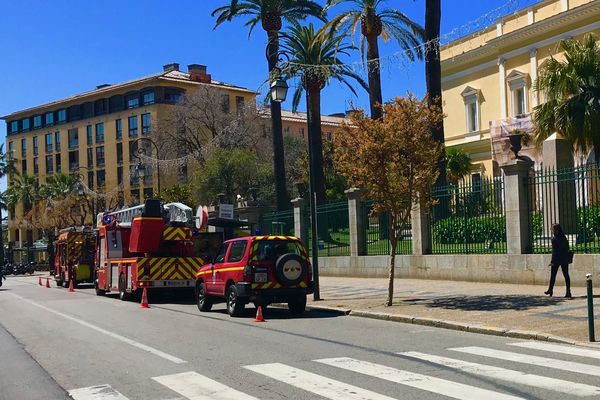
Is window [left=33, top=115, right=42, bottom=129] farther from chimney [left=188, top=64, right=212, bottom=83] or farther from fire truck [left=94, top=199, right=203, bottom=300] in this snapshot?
fire truck [left=94, top=199, right=203, bottom=300]

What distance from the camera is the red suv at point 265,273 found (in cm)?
1552

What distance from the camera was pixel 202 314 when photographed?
1733 cm

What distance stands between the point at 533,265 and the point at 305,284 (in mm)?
6513

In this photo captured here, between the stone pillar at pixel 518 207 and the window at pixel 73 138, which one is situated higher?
the window at pixel 73 138

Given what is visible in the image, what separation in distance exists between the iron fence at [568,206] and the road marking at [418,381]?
10034mm

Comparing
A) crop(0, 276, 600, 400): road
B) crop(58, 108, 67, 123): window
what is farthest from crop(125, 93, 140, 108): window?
crop(0, 276, 600, 400): road

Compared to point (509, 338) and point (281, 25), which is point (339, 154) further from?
point (281, 25)

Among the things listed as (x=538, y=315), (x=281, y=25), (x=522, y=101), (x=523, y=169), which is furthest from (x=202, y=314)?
(x=522, y=101)

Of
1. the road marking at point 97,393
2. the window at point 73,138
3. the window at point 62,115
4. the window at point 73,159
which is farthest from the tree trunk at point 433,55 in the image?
the window at point 62,115

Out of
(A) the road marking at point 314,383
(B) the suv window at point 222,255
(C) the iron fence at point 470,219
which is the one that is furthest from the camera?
(C) the iron fence at point 470,219

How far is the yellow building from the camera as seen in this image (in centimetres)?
3809

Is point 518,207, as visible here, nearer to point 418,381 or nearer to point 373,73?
point 418,381

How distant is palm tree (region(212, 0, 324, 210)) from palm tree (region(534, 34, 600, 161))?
1428 cm

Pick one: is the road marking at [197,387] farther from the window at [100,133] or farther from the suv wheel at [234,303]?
the window at [100,133]
